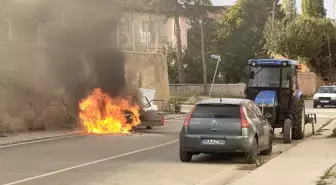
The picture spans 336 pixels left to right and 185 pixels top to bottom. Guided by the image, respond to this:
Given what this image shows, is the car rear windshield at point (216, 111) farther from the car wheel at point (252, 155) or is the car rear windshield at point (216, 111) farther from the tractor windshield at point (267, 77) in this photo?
the tractor windshield at point (267, 77)

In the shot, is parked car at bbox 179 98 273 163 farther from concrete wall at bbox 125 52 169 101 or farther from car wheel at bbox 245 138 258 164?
concrete wall at bbox 125 52 169 101

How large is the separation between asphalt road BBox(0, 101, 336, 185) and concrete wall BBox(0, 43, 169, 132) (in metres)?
3.45

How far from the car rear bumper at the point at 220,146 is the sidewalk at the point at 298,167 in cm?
63

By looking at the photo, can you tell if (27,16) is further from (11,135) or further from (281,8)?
(281,8)

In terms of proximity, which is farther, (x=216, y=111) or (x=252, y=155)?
(x=216, y=111)

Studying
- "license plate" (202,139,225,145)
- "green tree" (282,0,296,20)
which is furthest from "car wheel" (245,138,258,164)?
"green tree" (282,0,296,20)

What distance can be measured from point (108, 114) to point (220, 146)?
900 cm

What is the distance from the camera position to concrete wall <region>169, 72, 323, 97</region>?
4964 centimetres

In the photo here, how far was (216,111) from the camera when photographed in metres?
12.6

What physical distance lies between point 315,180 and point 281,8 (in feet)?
227

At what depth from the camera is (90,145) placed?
16.2 meters

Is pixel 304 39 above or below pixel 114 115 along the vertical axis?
above

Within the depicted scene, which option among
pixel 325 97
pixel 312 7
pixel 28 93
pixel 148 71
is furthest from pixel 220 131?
pixel 312 7

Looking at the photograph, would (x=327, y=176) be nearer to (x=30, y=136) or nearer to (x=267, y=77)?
(x=267, y=77)
